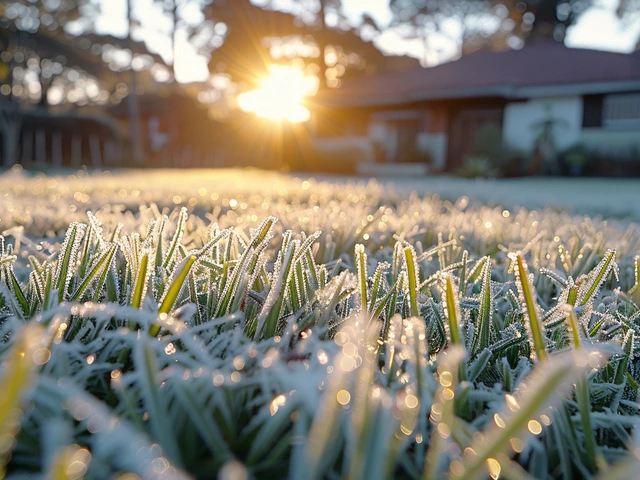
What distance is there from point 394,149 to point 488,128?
4.66m

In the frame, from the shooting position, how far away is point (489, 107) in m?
18.1

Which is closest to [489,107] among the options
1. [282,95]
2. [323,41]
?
[282,95]

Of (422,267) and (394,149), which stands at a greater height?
(394,149)

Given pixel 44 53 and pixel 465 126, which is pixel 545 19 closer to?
pixel 465 126

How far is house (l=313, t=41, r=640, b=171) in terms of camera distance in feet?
52.7

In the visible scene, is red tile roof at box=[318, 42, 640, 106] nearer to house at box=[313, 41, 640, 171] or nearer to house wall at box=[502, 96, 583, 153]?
house at box=[313, 41, 640, 171]

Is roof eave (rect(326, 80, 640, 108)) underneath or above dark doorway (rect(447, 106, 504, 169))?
above

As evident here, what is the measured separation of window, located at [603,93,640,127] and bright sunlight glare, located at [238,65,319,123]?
402 inches

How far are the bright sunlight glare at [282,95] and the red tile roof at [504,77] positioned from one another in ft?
7.48

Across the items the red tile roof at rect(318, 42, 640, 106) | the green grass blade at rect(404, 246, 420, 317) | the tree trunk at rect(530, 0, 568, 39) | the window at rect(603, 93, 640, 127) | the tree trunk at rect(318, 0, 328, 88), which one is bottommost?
the green grass blade at rect(404, 246, 420, 317)

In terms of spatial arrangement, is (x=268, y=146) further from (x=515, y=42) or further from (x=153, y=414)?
(x=153, y=414)

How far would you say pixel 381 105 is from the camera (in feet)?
61.9

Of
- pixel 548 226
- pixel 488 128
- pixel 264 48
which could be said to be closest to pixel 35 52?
pixel 264 48

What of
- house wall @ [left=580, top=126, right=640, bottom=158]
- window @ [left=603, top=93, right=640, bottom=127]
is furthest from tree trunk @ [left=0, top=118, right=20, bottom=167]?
window @ [left=603, top=93, right=640, bottom=127]
